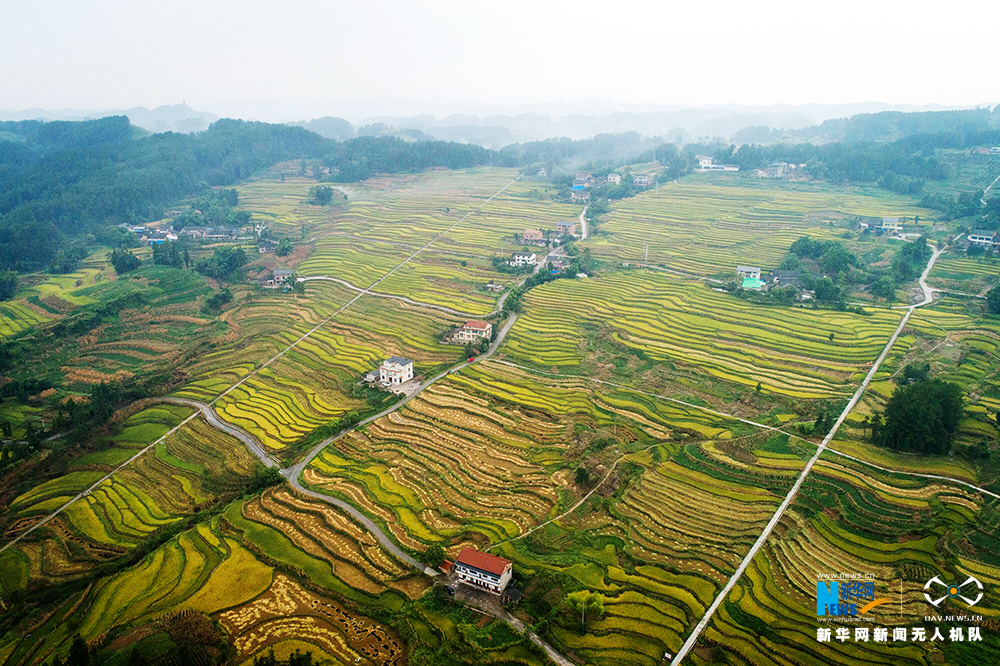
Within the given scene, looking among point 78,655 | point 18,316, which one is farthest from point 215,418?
point 18,316

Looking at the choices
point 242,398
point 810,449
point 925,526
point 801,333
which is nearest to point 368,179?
point 242,398

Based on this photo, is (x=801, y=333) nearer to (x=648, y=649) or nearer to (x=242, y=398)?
(x=648, y=649)

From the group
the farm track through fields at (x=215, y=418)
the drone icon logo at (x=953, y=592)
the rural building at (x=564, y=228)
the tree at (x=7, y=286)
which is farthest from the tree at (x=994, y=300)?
→ the tree at (x=7, y=286)

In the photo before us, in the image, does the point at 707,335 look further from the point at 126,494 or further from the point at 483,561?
the point at 126,494

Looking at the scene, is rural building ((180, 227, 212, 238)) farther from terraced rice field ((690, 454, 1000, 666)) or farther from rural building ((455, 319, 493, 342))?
terraced rice field ((690, 454, 1000, 666))

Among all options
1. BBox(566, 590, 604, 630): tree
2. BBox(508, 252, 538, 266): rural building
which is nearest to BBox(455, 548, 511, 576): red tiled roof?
BBox(566, 590, 604, 630): tree

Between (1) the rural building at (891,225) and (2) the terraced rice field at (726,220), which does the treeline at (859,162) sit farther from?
(1) the rural building at (891,225)
